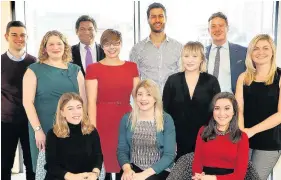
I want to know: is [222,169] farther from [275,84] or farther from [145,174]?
[275,84]

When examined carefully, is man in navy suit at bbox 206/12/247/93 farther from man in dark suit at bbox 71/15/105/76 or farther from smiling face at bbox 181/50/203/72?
man in dark suit at bbox 71/15/105/76

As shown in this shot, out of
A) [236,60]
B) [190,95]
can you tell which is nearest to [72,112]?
[190,95]

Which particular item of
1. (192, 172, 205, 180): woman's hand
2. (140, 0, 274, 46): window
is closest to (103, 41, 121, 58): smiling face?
(140, 0, 274, 46): window

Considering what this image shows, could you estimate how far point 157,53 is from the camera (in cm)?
320

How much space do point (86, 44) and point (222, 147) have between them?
169 cm

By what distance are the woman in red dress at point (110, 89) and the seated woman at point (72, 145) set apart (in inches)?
12.2

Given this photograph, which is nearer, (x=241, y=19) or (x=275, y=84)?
(x=275, y=84)

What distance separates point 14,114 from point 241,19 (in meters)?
2.51

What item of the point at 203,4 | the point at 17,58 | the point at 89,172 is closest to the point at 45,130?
the point at 89,172

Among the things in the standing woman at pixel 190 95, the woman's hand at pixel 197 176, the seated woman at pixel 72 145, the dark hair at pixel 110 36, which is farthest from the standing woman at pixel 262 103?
the seated woman at pixel 72 145

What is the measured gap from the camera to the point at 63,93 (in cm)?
278

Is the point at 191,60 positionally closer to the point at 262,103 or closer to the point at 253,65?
the point at 253,65

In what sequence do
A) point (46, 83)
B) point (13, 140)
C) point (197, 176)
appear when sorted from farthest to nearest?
point (13, 140) < point (46, 83) < point (197, 176)

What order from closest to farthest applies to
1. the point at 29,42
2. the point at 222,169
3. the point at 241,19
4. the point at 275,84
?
the point at 222,169
the point at 275,84
the point at 241,19
the point at 29,42
